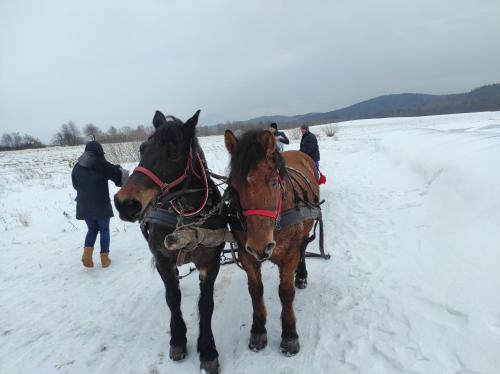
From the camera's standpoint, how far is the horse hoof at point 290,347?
9.52ft

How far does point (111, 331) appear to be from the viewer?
11.3ft

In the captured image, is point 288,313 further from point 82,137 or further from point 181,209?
point 82,137

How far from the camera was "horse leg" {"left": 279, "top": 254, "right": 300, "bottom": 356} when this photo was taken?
2908mm

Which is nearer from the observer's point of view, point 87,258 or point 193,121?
point 193,121

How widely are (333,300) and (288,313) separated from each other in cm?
95

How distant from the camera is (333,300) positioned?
3.66 m

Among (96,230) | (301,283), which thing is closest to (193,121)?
(301,283)

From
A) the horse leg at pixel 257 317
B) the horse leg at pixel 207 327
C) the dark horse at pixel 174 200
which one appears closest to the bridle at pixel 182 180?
the dark horse at pixel 174 200

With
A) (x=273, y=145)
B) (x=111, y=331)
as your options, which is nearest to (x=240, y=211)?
(x=273, y=145)

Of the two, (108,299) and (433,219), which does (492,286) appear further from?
(108,299)

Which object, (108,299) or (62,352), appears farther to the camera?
(108,299)

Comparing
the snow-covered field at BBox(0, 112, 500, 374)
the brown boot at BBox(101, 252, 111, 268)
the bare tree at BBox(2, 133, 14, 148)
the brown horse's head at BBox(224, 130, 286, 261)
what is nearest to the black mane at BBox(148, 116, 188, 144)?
the brown horse's head at BBox(224, 130, 286, 261)

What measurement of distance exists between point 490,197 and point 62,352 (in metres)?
5.98

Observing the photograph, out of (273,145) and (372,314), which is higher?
(273,145)
